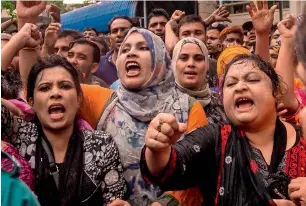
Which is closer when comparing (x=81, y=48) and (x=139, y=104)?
(x=139, y=104)

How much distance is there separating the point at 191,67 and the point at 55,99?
4.07 ft

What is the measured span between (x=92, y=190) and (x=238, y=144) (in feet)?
2.43

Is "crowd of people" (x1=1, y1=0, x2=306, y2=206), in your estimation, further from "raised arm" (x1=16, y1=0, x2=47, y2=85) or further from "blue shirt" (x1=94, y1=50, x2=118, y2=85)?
"blue shirt" (x1=94, y1=50, x2=118, y2=85)

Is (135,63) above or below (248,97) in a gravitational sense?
above

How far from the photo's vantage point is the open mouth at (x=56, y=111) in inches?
115

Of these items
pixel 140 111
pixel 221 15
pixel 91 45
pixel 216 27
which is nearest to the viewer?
pixel 140 111

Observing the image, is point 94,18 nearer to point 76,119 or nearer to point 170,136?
point 76,119

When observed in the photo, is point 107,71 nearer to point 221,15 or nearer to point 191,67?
point 221,15

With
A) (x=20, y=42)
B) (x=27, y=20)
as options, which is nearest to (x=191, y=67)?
(x=27, y=20)

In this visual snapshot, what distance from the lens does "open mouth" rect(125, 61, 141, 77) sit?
10.7ft

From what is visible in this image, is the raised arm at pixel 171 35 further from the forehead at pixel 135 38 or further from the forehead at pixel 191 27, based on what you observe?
the forehead at pixel 135 38

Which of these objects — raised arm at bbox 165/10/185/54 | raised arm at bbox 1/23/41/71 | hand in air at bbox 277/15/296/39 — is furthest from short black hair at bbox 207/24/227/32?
raised arm at bbox 1/23/41/71

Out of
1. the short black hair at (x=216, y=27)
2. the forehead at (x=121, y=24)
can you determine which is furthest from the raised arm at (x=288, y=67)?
the short black hair at (x=216, y=27)

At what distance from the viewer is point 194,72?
3910mm
